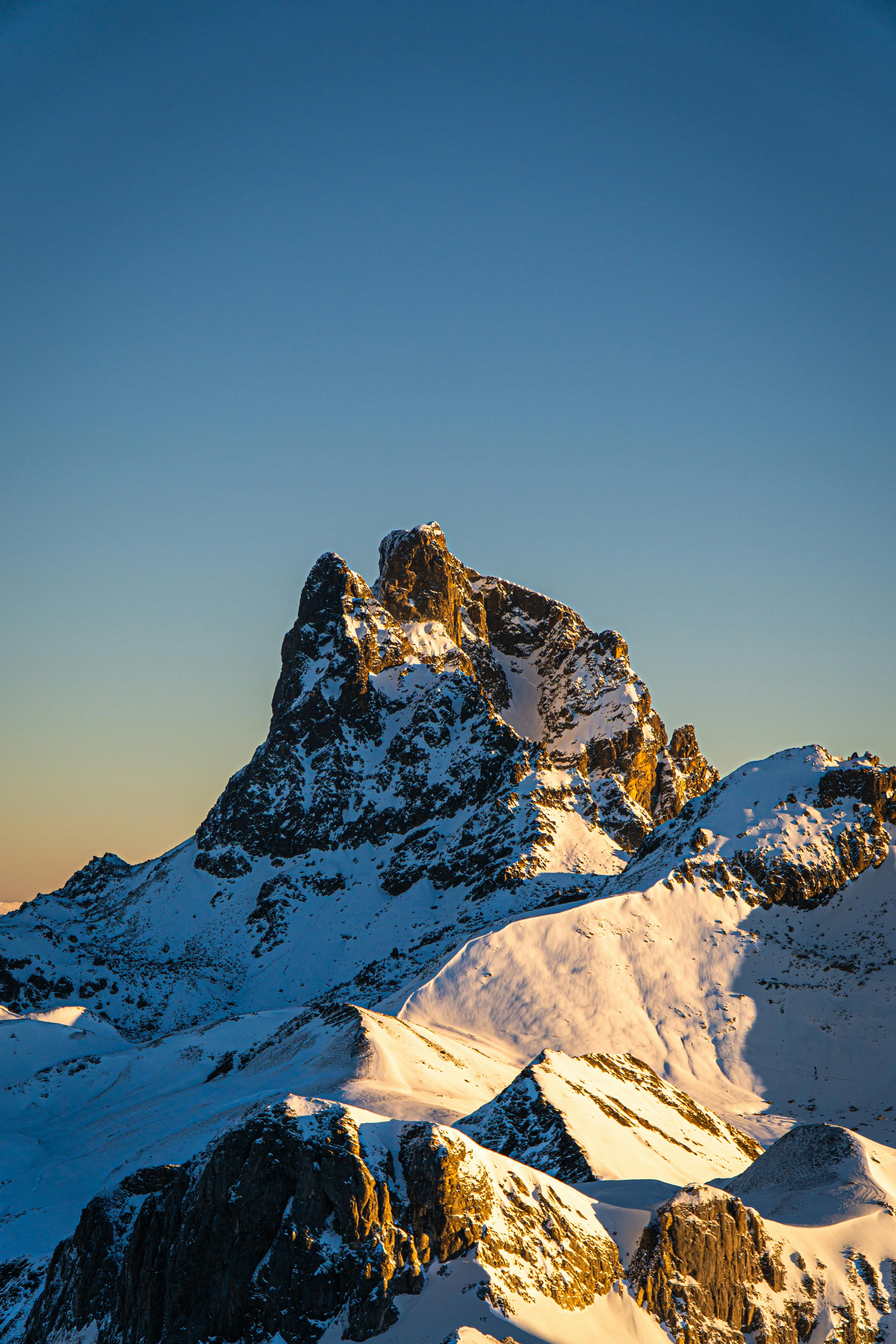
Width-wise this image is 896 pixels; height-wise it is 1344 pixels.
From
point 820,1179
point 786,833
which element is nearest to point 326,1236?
point 820,1179

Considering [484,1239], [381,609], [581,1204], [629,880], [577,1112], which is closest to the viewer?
[484,1239]

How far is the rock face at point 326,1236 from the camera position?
103 ft

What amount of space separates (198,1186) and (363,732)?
144730 millimetres

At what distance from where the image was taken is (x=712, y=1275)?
121 ft

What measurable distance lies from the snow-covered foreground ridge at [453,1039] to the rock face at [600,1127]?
0.29 m

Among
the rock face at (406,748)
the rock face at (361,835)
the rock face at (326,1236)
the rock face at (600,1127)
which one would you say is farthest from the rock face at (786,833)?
the rock face at (326,1236)

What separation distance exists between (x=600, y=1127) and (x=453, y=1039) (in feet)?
105

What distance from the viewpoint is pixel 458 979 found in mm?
96062

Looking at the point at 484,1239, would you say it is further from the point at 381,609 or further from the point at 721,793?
the point at 381,609

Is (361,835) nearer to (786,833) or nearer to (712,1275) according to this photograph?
(786,833)

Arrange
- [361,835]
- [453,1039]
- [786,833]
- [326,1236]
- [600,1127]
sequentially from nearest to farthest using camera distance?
[326,1236], [600,1127], [453,1039], [786,833], [361,835]

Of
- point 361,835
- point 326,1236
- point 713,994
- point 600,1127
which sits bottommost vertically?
point 713,994

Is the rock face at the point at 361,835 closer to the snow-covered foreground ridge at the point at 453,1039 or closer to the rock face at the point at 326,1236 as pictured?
the snow-covered foreground ridge at the point at 453,1039

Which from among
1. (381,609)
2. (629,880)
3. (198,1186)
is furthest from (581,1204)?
(381,609)
